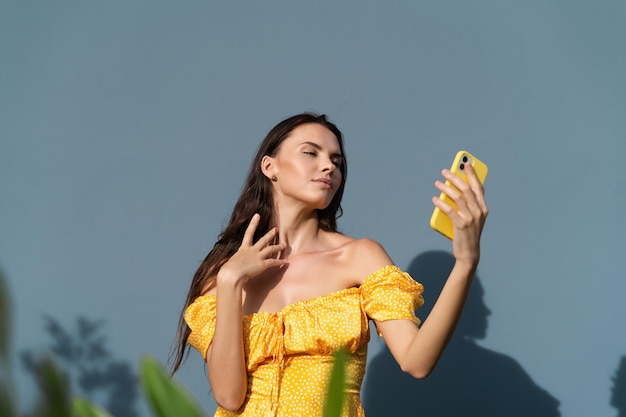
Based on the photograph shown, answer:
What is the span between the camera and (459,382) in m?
2.42

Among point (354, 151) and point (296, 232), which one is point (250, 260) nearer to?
point (296, 232)

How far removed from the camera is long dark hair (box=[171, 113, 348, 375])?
2.05 meters

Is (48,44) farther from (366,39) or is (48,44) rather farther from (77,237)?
(366,39)

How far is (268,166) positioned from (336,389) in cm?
191

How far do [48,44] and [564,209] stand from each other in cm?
169

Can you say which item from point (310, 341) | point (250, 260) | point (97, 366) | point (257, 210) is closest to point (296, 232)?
point (257, 210)

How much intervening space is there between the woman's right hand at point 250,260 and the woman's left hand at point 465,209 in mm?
594

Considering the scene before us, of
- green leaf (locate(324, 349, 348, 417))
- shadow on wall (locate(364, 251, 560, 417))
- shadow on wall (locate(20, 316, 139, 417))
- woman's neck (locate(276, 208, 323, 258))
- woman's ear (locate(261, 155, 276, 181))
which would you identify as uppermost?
green leaf (locate(324, 349, 348, 417))

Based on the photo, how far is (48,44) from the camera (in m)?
2.76

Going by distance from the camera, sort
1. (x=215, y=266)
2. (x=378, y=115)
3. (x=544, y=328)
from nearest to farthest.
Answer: (x=215, y=266), (x=544, y=328), (x=378, y=115)

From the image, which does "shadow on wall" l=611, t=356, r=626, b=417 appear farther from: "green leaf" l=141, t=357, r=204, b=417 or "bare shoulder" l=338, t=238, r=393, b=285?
"green leaf" l=141, t=357, r=204, b=417

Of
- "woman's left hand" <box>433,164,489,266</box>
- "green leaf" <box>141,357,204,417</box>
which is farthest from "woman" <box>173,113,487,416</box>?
"green leaf" <box>141,357,204,417</box>

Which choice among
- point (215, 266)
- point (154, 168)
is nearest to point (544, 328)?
point (215, 266)

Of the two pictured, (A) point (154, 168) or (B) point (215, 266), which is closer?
(B) point (215, 266)
